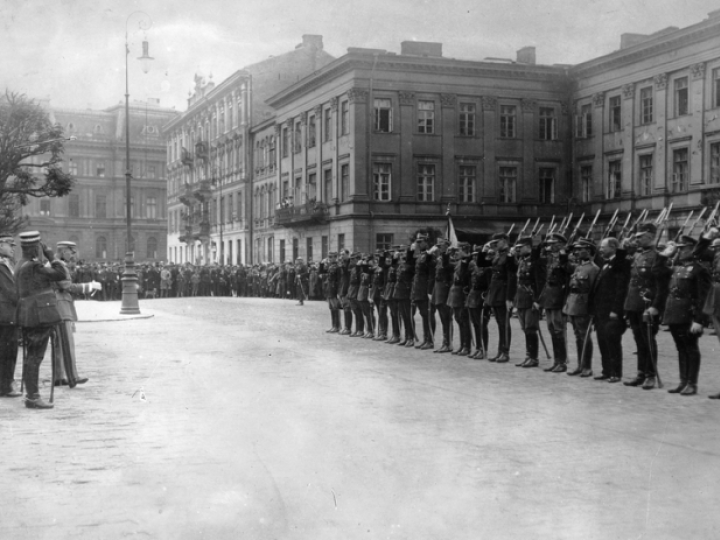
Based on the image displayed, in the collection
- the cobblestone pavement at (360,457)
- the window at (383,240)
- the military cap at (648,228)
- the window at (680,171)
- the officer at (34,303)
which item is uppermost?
Answer: the window at (680,171)

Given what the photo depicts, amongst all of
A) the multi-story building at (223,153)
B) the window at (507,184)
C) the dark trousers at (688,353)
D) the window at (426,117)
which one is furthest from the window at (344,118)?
the dark trousers at (688,353)

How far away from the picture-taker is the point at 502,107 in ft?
152

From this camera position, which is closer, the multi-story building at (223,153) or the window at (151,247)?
the multi-story building at (223,153)

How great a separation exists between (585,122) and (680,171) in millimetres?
7947

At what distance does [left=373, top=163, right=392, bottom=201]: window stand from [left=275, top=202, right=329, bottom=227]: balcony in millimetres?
4111

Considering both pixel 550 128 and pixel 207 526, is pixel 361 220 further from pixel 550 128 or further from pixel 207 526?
pixel 207 526

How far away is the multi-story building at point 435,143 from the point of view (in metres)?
45.1

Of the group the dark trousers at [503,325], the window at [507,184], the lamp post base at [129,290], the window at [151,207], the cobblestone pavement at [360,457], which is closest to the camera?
the cobblestone pavement at [360,457]

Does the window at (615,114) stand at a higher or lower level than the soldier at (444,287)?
higher

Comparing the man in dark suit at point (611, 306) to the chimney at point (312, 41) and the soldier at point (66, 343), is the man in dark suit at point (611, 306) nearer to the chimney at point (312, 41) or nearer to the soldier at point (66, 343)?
the soldier at point (66, 343)

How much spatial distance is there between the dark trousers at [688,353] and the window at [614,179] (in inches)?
1361

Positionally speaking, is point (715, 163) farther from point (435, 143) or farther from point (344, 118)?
point (344, 118)

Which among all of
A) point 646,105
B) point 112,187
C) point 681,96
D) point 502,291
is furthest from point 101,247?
point 502,291

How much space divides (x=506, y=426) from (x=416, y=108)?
127ft
